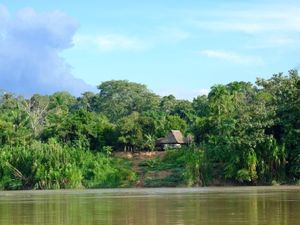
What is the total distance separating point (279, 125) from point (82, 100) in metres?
53.0

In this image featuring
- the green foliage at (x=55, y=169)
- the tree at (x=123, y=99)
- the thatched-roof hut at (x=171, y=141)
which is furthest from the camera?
the tree at (x=123, y=99)

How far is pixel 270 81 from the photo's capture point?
49250mm

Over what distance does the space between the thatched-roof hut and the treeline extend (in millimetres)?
722

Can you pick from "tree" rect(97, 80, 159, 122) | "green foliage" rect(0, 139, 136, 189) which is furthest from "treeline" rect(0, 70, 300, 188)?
"tree" rect(97, 80, 159, 122)

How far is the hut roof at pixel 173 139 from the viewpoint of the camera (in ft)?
199

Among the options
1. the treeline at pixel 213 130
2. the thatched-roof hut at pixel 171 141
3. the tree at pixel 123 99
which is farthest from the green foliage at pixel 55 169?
the tree at pixel 123 99

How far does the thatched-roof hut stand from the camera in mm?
60719

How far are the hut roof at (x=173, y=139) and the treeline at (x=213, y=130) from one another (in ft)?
2.26

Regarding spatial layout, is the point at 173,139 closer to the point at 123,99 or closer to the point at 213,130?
the point at 213,130

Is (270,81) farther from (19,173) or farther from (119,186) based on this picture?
(19,173)

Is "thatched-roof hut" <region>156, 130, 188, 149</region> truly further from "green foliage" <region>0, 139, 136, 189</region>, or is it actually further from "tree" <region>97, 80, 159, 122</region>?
"tree" <region>97, 80, 159, 122</region>

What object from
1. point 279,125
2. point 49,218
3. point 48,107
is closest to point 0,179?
point 279,125

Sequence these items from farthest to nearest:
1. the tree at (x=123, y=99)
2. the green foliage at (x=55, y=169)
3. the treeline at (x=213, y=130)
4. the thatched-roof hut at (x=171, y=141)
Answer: the tree at (x=123, y=99) → the thatched-roof hut at (x=171, y=141) → the green foliage at (x=55, y=169) → the treeline at (x=213, y=130)

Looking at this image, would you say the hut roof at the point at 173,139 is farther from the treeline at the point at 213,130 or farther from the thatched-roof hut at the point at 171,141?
the treeline at the point at 213,130
